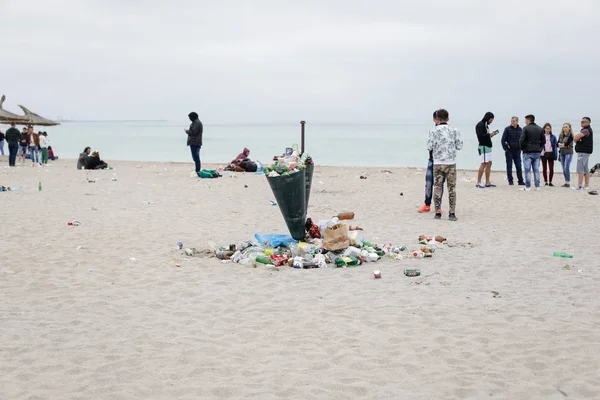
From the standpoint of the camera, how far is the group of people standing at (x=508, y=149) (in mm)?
9656

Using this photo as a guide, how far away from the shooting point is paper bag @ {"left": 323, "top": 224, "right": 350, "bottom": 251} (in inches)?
279

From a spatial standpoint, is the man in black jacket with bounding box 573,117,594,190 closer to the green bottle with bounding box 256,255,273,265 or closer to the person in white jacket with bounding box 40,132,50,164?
the green bottle with bounding box 256,255,273,265

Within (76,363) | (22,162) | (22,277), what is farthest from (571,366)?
(22,162)

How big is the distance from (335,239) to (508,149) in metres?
8.75

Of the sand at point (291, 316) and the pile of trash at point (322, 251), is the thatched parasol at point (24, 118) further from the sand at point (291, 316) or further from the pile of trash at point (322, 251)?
the pile of trash at point (322, 251)

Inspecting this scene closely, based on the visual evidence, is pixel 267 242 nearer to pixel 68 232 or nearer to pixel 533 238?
pixel 68 232

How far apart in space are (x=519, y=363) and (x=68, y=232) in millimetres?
6798

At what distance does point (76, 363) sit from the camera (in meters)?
4.02

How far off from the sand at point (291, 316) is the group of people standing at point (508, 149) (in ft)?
2.81

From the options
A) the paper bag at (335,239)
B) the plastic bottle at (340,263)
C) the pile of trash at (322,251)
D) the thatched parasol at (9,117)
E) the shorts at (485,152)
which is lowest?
the plastic bottle at (340,263)

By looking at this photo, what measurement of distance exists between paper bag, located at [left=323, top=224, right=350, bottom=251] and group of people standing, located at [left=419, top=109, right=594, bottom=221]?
10.7 feet

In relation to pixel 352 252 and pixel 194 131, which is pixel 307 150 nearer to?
pixel 194 131

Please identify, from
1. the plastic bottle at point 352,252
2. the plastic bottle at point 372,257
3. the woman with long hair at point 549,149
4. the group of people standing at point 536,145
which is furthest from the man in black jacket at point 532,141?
the plastic bottle at point 352,252

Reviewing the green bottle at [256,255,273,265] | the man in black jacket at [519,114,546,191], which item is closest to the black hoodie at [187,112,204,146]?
the man in black jacket at [519,114,546,191]
